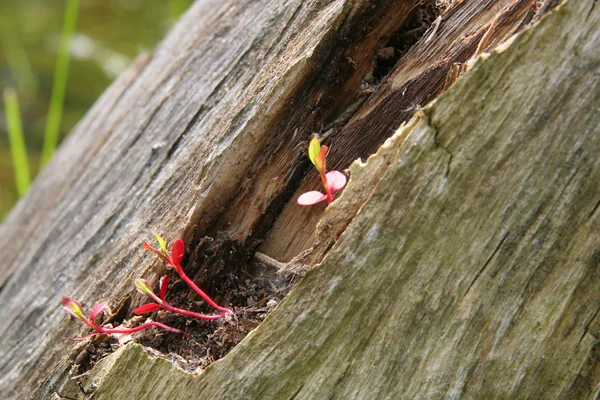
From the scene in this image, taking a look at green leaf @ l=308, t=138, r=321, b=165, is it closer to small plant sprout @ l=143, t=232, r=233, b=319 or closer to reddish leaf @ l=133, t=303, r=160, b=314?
small plant sprout @ l=143, t=232, r=233, b=319

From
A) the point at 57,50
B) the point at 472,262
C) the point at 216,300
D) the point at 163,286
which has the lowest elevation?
the point at 472,262

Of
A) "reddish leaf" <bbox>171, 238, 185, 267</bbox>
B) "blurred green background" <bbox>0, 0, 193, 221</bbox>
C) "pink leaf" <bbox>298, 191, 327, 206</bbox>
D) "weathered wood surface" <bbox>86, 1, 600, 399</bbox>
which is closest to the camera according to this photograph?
"weathered wood surface" <bbox>86, 1, 600, 399</bbox>

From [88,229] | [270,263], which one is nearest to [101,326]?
[270,263]

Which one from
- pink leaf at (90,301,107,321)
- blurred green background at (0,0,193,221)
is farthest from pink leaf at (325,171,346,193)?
blurred green background at (0,0,193,221)

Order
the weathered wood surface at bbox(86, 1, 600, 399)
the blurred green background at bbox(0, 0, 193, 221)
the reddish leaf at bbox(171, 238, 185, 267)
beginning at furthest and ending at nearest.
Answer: the blurred green background at bbox(0, 0, 193, 221)
the reddish leaf at bbox(171, 238, 185, 267)
the weathered wood surface at bbox(86, 1, 600, 399)

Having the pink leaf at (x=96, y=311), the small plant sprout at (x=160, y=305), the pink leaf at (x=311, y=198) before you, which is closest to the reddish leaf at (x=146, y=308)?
the small plant sprout at (x=160, y=305)

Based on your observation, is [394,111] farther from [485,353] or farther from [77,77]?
[77,77]

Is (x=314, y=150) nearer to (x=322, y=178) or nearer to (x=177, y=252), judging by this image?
(x=322, y=178)

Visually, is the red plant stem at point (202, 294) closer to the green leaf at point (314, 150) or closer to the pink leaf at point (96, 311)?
the pink leaf at point (96, 311)

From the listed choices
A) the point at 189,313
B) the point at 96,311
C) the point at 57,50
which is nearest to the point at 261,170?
the point at 189,313
